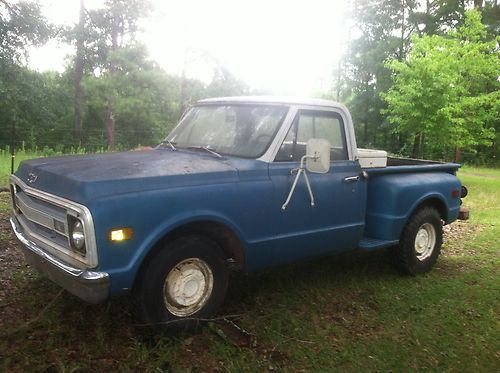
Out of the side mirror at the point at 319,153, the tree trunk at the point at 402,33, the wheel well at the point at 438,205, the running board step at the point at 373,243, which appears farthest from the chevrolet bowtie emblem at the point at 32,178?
the tree trunk at the point at 402,33

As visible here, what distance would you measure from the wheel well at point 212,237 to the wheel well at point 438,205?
101 inches

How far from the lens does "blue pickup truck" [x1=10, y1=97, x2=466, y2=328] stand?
3.13 metres

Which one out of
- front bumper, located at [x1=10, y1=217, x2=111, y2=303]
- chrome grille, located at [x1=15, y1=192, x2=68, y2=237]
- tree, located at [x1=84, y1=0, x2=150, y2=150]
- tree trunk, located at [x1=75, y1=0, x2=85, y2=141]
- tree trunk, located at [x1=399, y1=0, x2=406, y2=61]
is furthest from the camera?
tree trunk, located at [x1=399, y1=0, x2=406, y2=61]

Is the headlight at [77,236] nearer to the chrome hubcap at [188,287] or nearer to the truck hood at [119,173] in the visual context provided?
the truck hood at [119,173]

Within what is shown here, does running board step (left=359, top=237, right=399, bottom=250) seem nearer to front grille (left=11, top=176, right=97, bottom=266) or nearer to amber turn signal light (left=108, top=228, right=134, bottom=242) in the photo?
amber turn signal light (left=108, top=228, right=134, bottom=242)

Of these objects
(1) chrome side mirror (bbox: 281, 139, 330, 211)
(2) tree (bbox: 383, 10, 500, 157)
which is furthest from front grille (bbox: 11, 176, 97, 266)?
(2) tree (bbox: 383, 10, 500, 157)

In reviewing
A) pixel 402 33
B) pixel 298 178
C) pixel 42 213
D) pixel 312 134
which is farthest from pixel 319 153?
pixel 402 33

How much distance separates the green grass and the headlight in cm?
80

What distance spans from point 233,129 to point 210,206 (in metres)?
1.11

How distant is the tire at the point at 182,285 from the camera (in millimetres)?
3367

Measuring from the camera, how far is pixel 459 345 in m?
3.98

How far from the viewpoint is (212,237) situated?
3777mm

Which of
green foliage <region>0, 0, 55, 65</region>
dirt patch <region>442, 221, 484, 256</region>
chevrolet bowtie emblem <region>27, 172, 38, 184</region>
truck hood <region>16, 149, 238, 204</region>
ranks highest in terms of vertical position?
green foliage <region>0, 0, 55, 65</region>

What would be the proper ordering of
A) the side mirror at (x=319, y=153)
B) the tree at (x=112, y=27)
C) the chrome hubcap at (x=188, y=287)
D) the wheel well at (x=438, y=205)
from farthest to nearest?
the tree at (x=112, y=27), the wheel well at (x=438, y=205), the side mirror at (x=319, y=153), the chrome hubcap at (x=188, y=287)
